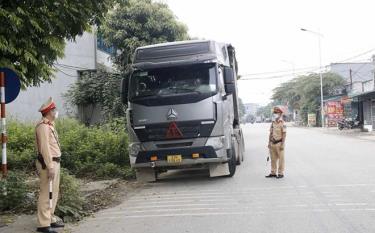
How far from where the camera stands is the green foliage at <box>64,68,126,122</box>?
2317cm

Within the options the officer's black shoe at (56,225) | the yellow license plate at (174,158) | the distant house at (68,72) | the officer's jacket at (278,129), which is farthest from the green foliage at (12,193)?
the distant house at (68,72)

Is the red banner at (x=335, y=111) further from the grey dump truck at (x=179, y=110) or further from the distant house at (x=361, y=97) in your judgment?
the grey dump truck at (x=179, y=110)

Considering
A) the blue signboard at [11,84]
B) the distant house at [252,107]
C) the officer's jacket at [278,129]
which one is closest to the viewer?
the blue signboard at [11,84]

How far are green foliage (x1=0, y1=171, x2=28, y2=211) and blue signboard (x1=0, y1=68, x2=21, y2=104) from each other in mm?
1371

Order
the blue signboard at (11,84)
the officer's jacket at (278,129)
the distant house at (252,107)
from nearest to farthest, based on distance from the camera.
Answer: the blue signboard at (11,84), the officer's jacket at (278,129), the distant house at (252,107)

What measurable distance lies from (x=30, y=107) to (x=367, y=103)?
2953 centimetres

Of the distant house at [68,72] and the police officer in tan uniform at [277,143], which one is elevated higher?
the distant house at [68,72]

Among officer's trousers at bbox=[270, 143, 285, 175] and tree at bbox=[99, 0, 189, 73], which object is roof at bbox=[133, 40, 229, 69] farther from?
tree at bbox=[99, 0, 189, 73]

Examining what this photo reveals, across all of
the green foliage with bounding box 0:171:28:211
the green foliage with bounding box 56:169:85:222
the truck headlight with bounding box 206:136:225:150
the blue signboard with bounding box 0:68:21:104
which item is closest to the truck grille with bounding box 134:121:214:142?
the truck headlight with bounding box 206:136:225:150

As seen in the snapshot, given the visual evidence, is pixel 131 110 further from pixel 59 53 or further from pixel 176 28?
pixel 176 28

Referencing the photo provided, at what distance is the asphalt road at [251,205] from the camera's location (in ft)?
24.1

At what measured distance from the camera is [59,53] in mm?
8797

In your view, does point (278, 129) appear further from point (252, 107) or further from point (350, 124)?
point (252, 107)

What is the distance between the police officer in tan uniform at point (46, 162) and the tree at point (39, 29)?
104 cm
